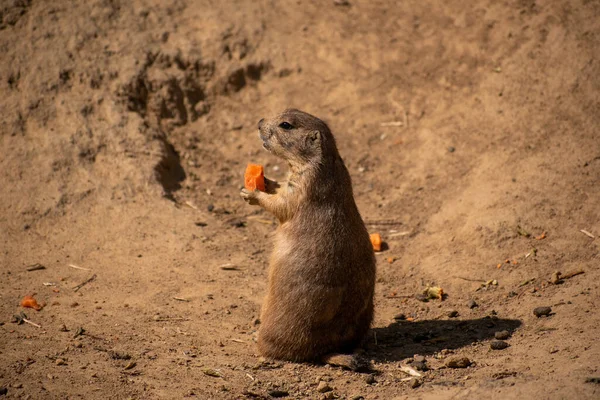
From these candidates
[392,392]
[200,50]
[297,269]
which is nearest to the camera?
[392,392]

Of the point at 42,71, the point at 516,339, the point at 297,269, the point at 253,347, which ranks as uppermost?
the point at 42,71

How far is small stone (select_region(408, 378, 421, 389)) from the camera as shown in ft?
17.4

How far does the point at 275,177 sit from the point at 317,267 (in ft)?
13.1

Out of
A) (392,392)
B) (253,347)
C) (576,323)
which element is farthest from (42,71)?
(576,323)

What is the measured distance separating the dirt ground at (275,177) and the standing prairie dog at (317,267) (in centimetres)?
25

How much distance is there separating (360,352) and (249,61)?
5.72 m

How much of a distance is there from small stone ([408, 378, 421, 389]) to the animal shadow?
0.50m

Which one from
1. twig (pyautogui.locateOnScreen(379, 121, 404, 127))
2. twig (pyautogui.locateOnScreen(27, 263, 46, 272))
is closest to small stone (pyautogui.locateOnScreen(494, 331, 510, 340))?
twig (pyautogui.locateOnScreen(379, 121, 404, 127))

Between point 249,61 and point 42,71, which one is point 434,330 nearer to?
point 249,61

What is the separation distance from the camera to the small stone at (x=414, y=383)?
5.31 metres

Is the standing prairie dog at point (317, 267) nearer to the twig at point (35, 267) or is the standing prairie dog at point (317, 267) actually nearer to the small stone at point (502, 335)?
the small stone at point (502, 335)

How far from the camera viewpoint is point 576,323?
5895mm

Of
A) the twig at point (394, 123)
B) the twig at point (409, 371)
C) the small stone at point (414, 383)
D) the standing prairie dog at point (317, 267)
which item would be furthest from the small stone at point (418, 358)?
the twig at point (394, 123)

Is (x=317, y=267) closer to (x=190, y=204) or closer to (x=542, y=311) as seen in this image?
(x=542, y=311)
